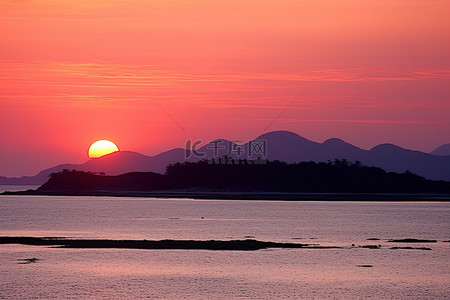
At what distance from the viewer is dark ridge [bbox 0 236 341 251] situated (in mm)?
81938

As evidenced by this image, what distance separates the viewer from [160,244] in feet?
275

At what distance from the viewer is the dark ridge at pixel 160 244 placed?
81.9 m

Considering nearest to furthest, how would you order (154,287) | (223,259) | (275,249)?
1. (154,287)
2. (223,259)
3. (275,249)

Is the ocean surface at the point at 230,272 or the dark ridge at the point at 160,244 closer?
the ocean surface at the point at 230,272

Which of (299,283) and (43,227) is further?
(43,227)

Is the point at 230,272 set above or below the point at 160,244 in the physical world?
below

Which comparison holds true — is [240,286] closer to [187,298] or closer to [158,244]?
[187,298]

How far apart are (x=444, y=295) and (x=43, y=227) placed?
7342cm

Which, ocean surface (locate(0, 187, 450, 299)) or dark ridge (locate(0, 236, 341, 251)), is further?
dark ridge (locate(0, 236, 341, 251))

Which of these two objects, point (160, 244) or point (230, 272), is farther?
point (160, 244)

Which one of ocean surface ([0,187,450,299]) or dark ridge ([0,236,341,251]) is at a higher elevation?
dark ridge ([0,236,341,251])

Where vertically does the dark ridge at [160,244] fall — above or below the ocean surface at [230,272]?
above

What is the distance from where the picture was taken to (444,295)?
53000 mm

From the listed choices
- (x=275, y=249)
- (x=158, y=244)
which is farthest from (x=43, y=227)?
(x=275, y=249)
